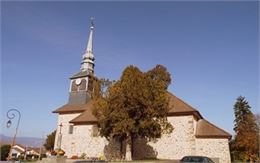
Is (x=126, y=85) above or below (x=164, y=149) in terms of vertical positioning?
above

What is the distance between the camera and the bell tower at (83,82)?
42.5 meters

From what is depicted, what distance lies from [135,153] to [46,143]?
32.7 metres

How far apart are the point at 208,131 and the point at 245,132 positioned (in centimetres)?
1288

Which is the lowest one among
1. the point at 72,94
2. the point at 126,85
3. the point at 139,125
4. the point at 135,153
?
the point at 135,153

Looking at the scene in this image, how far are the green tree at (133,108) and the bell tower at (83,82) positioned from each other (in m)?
15.0

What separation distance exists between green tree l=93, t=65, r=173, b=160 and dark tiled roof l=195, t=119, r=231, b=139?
4.42 m

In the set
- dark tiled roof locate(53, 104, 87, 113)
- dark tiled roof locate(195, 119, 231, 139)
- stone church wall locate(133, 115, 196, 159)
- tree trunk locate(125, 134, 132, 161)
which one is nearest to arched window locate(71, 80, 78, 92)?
dark tiled roof locate(53, 104, 87, 113)

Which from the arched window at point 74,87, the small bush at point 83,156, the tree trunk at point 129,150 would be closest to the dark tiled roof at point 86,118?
the small bush at point 83,156

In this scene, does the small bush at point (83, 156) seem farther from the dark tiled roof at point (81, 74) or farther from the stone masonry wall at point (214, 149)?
the stone masonry wall at point (214, 149)

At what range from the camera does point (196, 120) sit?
31.9 metres

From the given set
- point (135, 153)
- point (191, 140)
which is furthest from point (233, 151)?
point (135, 153)

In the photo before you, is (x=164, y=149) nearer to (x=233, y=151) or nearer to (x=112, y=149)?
(x=112, y=149)

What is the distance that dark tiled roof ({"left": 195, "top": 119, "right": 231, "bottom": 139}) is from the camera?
28562 mm

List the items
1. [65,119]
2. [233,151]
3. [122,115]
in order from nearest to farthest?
[122,115]
[233,151]
[65,119]
